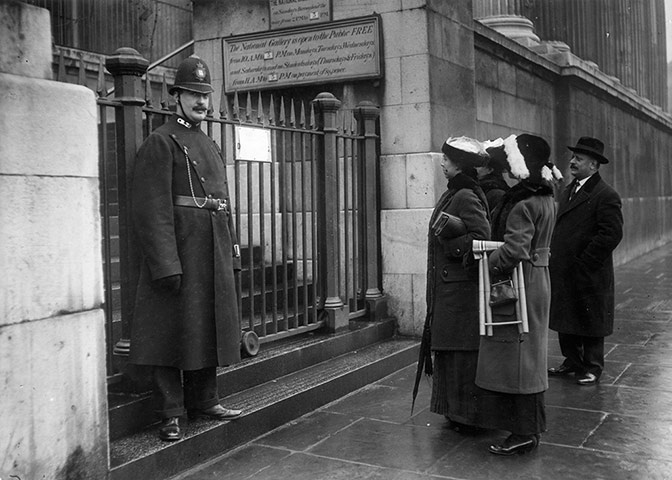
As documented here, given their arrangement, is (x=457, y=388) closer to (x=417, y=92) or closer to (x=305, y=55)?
(x=417, y=92)

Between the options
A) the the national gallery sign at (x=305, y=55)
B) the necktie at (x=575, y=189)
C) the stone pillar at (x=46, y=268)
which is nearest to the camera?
the stone pillar at (x=46, y=268)

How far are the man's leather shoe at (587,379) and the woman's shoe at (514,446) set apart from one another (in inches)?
68.4

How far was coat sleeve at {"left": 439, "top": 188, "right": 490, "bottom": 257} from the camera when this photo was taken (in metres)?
4.73

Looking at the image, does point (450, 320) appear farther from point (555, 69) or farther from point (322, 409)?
point (555, 69)

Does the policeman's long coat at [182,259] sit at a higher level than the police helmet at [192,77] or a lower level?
lower

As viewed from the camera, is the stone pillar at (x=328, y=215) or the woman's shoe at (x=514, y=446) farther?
the stone pillar at (x=328, y=215)

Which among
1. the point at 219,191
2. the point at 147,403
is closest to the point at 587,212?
the point at 219,191

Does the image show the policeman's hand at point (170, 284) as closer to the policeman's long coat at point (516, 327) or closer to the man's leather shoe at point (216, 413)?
the man's leather shoe at point (216, 413)

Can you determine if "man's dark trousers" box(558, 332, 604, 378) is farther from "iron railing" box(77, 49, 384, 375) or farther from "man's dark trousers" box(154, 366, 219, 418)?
"man's dark trousers" box(154, 366, 219, 418)

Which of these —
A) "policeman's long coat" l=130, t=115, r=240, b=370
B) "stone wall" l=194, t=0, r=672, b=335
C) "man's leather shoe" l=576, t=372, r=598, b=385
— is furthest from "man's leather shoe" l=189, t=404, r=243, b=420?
"stone wall" l=194, t=0, r=672, b=335

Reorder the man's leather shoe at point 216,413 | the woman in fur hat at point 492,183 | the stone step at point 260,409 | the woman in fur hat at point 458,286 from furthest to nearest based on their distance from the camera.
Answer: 1. the woman in fur hat at point 492,183
2. the woman in fur hat at point 458,286
3. the man's leather shoe at point 216,413
4. the stone step at point 260,409

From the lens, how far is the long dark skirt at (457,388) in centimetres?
476

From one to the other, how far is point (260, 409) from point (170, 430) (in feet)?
2.56

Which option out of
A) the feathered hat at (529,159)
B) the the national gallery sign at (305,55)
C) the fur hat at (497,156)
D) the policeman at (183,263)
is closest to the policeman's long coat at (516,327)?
the feathered hat at (529,159)
